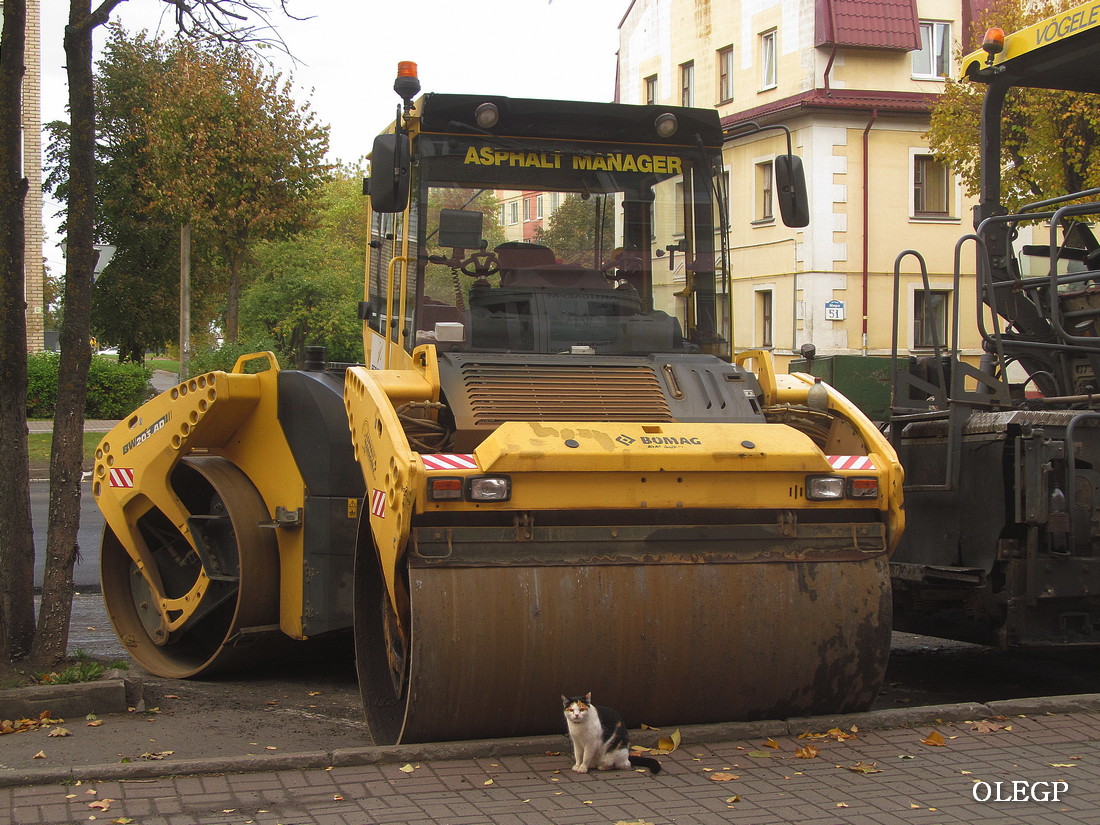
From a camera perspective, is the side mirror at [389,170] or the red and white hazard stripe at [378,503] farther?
the side mirror at [389,170]

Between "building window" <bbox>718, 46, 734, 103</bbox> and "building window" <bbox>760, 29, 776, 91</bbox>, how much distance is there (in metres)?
1.20

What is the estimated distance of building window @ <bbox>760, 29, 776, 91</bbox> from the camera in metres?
34.4

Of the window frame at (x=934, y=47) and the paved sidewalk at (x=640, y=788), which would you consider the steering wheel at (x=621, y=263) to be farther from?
the window frame at (x=934, y=47)

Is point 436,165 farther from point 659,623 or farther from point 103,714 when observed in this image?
point 103,714

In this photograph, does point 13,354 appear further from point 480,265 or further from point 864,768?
point 864,768

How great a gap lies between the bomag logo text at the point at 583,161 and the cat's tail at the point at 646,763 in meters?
3.26

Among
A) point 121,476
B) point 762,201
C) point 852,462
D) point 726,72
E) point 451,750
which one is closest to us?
point 451,750

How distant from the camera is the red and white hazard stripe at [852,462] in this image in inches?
228

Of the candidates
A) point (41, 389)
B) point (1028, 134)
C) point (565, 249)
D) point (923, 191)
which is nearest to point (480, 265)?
point (565, 249)

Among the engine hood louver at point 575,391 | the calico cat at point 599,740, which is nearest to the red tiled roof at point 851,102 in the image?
the engine hood louver at point 575,391

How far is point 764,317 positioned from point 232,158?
1414 cm

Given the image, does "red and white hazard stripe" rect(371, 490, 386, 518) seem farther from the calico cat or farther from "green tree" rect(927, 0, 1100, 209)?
"green tree" rect(927, 0, 1100, 209)

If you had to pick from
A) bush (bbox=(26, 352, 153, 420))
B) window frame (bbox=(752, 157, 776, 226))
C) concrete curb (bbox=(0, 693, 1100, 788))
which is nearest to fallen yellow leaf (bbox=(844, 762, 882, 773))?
concrete curb (bbox=(0, 693, 1100, 788))

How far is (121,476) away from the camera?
7.81 meters
